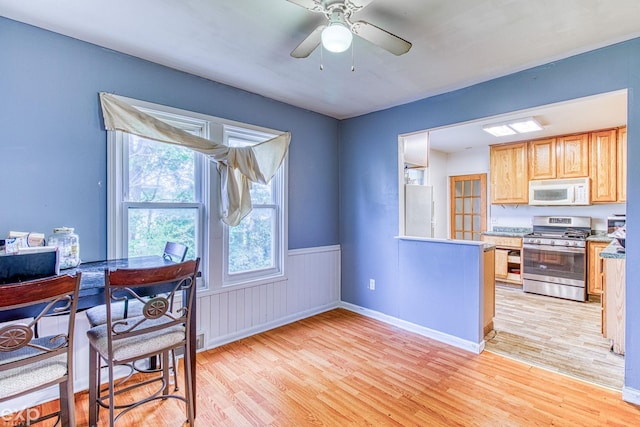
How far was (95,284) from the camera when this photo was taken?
5.29ft

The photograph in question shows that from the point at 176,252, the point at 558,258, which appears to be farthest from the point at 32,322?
the point at 558,258

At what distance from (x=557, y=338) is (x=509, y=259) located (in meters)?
2.05

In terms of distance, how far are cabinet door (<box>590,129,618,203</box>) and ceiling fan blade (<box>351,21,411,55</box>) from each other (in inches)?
166

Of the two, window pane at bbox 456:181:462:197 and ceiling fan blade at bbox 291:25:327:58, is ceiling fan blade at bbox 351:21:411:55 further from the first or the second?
window pane at bbox 456:181:462:197

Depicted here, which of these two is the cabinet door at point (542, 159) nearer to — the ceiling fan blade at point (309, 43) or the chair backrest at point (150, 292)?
the ceiling fan blade at point (309, 43)

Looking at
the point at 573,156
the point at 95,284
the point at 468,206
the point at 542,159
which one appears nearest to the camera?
the point at 95,284

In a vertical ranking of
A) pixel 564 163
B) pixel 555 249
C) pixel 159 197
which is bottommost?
pixel 555 249

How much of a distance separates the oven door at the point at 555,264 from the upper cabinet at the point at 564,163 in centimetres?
82

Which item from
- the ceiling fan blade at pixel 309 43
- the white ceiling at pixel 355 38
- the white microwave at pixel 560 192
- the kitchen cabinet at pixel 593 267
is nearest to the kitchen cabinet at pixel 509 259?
the white microwave at pixel 560 192

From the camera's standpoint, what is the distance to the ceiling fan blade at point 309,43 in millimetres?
1706

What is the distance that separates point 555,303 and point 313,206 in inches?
142

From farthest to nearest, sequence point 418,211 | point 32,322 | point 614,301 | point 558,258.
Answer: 1. point 558,258
2. point 418,211
3. point 614,301
4. point 32,322

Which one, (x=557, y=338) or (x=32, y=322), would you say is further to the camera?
(x=557, y=338)

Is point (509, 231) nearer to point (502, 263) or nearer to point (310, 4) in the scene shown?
point (502, 263)
